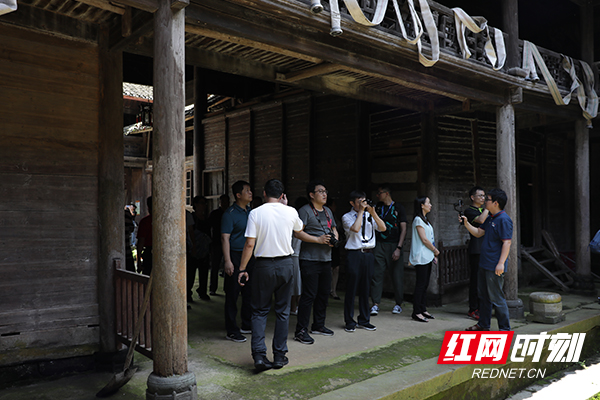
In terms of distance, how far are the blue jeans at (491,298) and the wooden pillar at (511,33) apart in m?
3.74

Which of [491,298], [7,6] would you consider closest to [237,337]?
[491,298]

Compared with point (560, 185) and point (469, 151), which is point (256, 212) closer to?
point (469, 151)

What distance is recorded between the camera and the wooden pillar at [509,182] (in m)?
7.31

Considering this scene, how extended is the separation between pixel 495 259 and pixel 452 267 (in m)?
2.90

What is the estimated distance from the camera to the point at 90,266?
484 centimetres

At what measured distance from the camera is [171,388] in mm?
3643

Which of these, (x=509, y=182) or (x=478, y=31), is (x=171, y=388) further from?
(x=478, y=31)

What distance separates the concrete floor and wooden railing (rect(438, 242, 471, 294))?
1.58 metres

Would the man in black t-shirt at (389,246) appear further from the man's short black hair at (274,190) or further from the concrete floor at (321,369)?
the man's short black hair at (274,190)

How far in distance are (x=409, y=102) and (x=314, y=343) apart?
16.4ft

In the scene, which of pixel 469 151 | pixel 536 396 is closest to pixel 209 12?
pixel 536 396

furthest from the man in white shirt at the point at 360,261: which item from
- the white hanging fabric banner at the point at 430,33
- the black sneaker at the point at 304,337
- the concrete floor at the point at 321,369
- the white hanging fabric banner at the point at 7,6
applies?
the white hanging fabric banner at the point at 7,6

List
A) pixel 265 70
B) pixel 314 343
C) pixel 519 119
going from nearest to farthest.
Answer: pixel 314 343 → pixel 265 70 → pixel 519 119

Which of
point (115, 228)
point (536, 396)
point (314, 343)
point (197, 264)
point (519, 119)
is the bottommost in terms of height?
point (536, 396)
